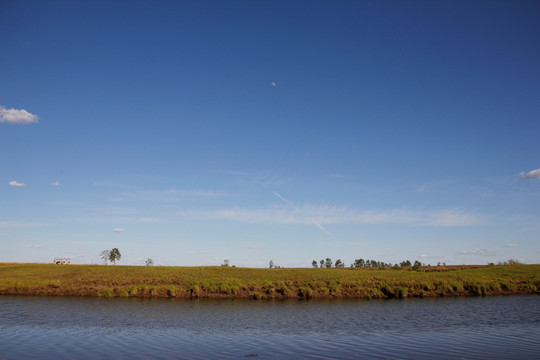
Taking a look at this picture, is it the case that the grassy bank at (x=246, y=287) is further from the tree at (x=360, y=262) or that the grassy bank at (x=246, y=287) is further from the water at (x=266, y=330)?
the tree at (x=360, y=262)

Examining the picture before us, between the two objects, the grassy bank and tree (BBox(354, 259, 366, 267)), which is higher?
tree (BBox(354, 259, 366, 267))

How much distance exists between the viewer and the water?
16828 millimetres

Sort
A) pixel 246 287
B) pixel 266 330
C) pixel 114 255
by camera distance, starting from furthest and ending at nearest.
A: 1. pixel 114 255
2. pixel 246 287
3. pixel 266 330

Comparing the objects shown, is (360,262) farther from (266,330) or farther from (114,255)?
(266,330)

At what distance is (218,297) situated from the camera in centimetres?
4056

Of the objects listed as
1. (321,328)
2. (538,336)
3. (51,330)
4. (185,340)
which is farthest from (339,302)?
(51,330)

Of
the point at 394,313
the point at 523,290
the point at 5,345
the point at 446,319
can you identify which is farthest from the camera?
the point at 523,290

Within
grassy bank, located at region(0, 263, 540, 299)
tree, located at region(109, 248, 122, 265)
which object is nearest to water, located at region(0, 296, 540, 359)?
grassy bank, located at region(0, 263, 540, 299)

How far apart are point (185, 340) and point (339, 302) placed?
70.1ft

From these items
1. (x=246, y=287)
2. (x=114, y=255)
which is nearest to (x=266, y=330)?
(x=246, y=287)

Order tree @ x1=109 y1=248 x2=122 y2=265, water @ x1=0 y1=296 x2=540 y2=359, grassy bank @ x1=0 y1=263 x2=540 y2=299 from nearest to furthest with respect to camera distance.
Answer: water @ x1=0 y1=296 x2=540 y2=359, grassy bank @ x1=0 y1=263 x2=540 y2=299, tree @ x1=109 y1=248 x2=122 y2=265

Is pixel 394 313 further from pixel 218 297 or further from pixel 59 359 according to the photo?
pixel 59 359

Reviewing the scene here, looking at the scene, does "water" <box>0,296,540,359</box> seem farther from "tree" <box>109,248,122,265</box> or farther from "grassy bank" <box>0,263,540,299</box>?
"tree" <box>109,248,122,265</box>

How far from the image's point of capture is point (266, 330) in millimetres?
22484
